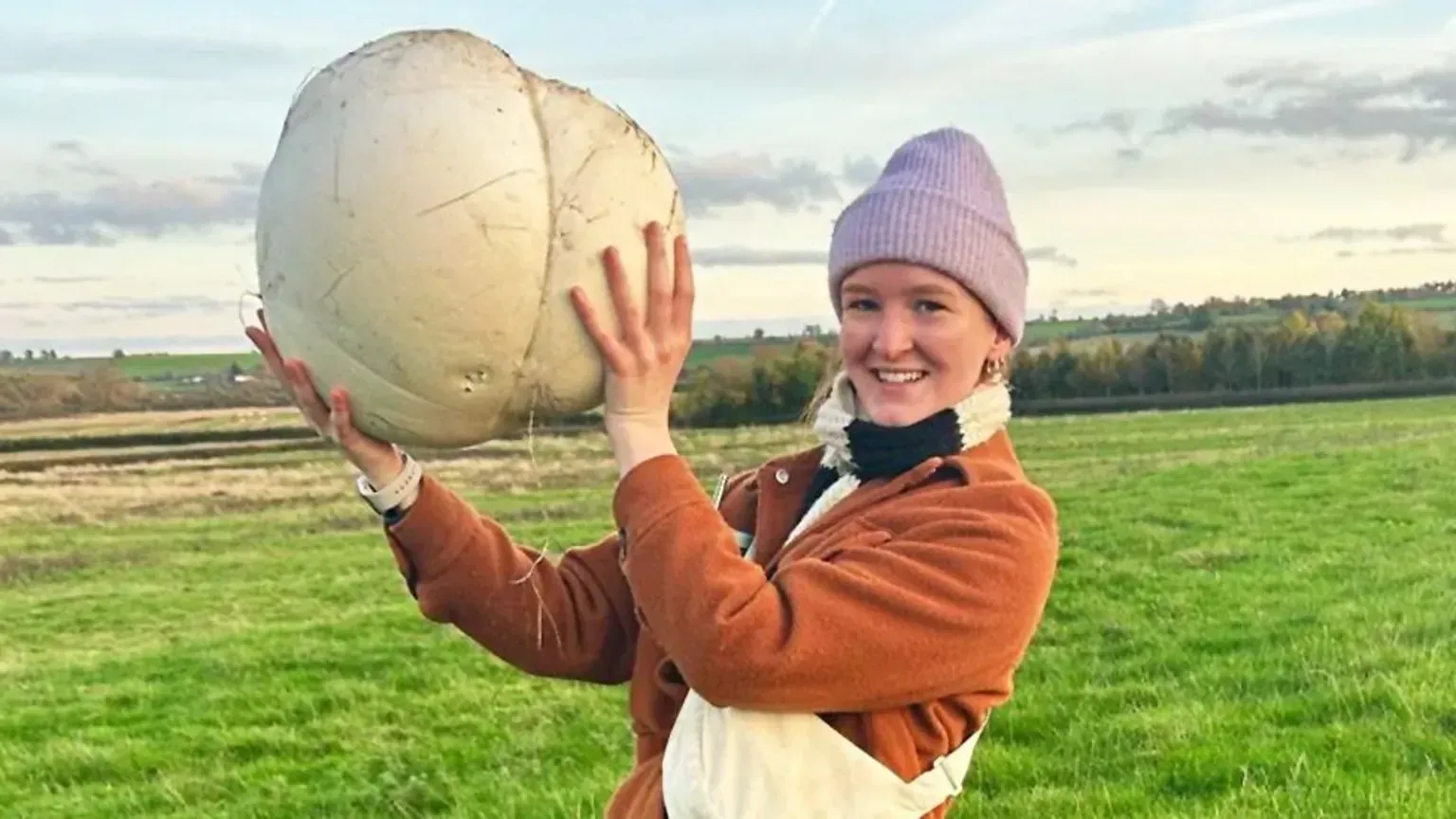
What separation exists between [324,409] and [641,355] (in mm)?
689

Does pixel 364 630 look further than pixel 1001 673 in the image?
Yes

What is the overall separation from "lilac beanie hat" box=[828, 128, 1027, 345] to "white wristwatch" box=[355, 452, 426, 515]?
94cm

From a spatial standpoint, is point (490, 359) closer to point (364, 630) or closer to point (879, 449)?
point (879, 449)

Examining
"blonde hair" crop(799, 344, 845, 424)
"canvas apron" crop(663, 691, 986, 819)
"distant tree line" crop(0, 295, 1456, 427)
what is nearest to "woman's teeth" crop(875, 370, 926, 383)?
"blonde hair" crop(799, 344, 845, 424)

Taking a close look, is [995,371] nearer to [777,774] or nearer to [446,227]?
[777,774]

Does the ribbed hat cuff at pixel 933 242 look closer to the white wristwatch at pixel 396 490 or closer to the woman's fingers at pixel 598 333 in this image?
the woman's fingers at pixel 598 333

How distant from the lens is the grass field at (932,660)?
6461 millimetres

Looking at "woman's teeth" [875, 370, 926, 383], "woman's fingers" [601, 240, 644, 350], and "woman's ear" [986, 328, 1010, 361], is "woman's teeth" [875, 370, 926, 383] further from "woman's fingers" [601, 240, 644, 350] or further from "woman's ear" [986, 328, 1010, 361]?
"woman's fingers" [601, 240, 644, 350]

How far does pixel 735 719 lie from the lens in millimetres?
2426

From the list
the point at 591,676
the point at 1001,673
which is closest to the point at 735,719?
the point at 1001,673

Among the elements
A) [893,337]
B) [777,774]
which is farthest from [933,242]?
[777,774]

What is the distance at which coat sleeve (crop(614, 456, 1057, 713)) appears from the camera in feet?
7.63

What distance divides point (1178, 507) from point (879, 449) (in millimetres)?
16357

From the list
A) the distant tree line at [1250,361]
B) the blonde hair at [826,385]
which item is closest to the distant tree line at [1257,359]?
the distant tree line at [1250,361]
